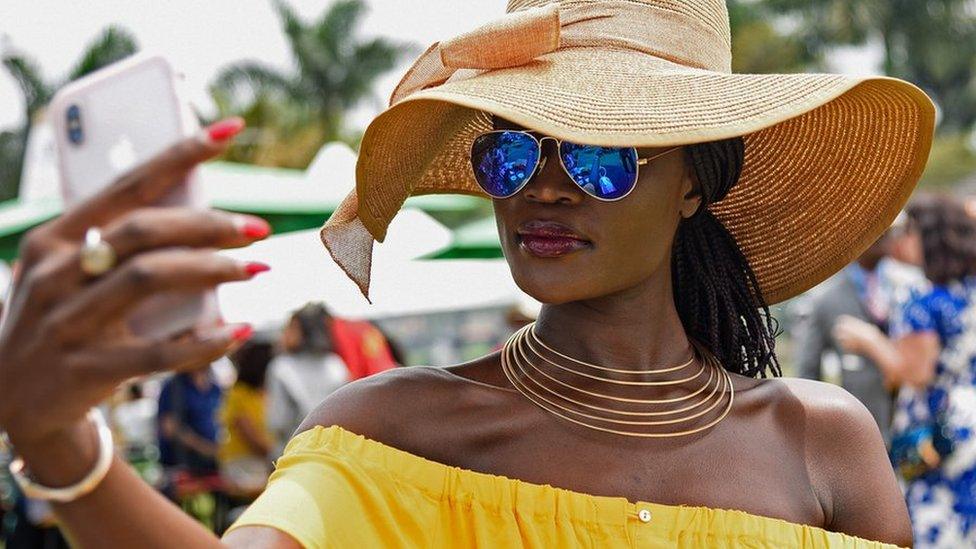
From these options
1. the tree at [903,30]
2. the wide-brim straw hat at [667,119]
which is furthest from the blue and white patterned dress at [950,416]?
the tree at [903,30]

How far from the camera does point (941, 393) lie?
5.19 m

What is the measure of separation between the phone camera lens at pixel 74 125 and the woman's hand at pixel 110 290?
0.26ft

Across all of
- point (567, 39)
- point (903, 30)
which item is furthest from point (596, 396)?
point (903, 30)

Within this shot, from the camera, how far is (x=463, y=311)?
2034cm

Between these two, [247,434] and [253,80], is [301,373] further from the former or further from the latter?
[253,80]

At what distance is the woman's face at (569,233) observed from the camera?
202cm

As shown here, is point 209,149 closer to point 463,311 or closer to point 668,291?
point 668,291

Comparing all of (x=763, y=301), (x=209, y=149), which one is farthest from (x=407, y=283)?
(x=209, y=149)

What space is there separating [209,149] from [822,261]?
5.74ft

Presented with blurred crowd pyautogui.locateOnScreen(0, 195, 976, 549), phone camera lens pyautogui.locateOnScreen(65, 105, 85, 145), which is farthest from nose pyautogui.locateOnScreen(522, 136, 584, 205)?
blurred crowd pyautogui.locateOnScreen(0, 195, 976, 549)

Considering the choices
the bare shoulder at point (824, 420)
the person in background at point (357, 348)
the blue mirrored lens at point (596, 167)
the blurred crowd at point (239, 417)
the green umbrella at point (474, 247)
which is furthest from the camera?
the green umbrella at point (474, 247)

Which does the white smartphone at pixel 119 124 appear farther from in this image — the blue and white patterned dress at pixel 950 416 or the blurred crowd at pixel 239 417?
the blurred crowd at pixel 239 417

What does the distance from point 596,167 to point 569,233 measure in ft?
0.38

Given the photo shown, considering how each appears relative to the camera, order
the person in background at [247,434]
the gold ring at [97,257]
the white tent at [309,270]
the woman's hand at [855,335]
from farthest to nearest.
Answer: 1. the person in background at [247,434]
2. the woman's hand at [855,335]
3. the white tent at [309,270]
4. the gold ring at [97,257]
